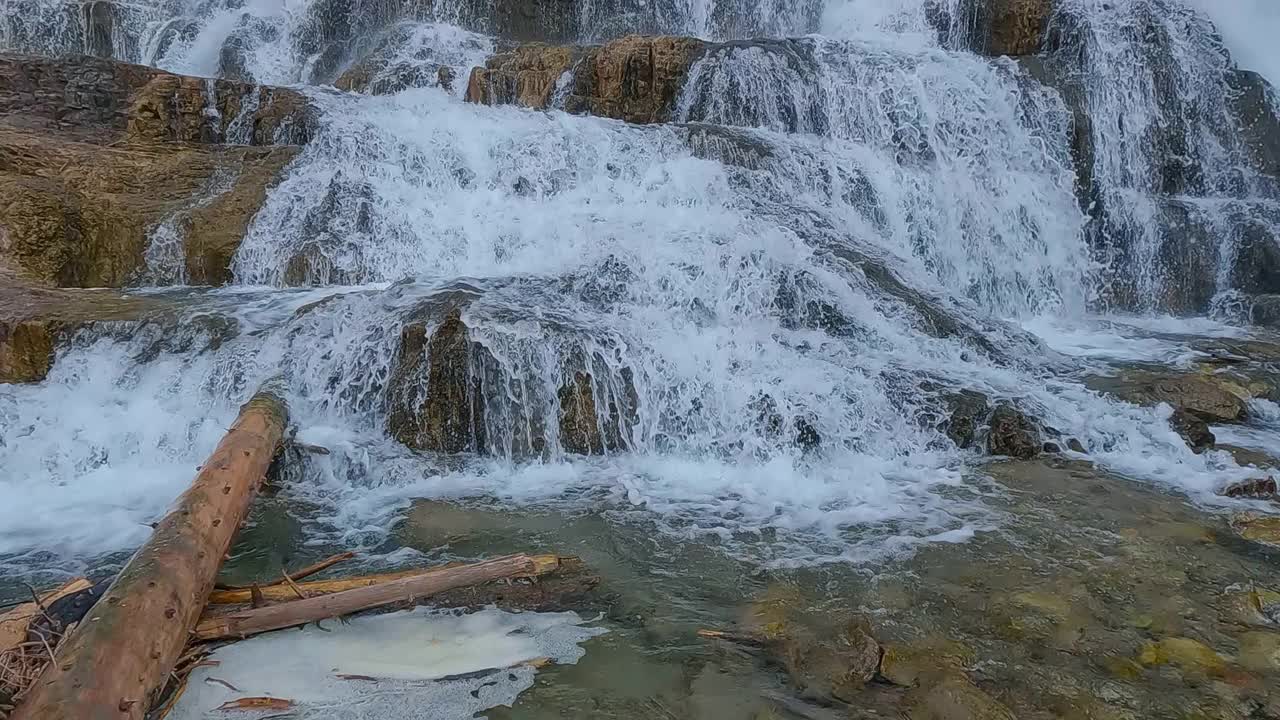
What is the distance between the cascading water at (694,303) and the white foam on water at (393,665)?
4.97 ft

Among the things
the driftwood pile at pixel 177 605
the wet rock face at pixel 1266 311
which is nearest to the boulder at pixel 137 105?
the driftwood pile at pixel 177 605

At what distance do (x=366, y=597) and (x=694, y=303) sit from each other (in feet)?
14.9

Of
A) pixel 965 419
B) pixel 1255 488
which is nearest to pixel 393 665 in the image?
pixel 965 419

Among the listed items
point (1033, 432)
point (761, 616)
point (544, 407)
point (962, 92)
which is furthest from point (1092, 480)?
point (962, 92)

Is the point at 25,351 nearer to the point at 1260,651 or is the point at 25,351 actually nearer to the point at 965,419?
the point at 965,419

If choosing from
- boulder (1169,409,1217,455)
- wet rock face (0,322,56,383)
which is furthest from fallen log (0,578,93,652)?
boulder (1169,409,1217,455)

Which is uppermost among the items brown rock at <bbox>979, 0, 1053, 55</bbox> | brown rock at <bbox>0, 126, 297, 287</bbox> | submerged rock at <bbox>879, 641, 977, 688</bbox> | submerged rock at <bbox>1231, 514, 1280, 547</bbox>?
brown rock at <bbox>979, 0, 1053, 55</bbox>

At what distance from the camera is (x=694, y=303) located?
7.39 m

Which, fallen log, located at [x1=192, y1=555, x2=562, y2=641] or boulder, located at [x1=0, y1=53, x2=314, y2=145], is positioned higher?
boulder, located at [x1=0, y1=53, x2=314, y2=145]

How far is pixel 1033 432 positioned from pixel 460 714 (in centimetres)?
467

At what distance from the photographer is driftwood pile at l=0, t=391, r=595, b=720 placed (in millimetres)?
2436

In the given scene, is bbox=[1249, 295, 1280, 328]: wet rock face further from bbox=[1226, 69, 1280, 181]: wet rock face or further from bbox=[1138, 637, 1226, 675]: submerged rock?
bbox=[1138, 637, 1226, 675]: submerged rock

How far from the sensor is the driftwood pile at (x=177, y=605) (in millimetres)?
2436

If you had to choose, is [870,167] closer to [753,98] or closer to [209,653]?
[753,98]
